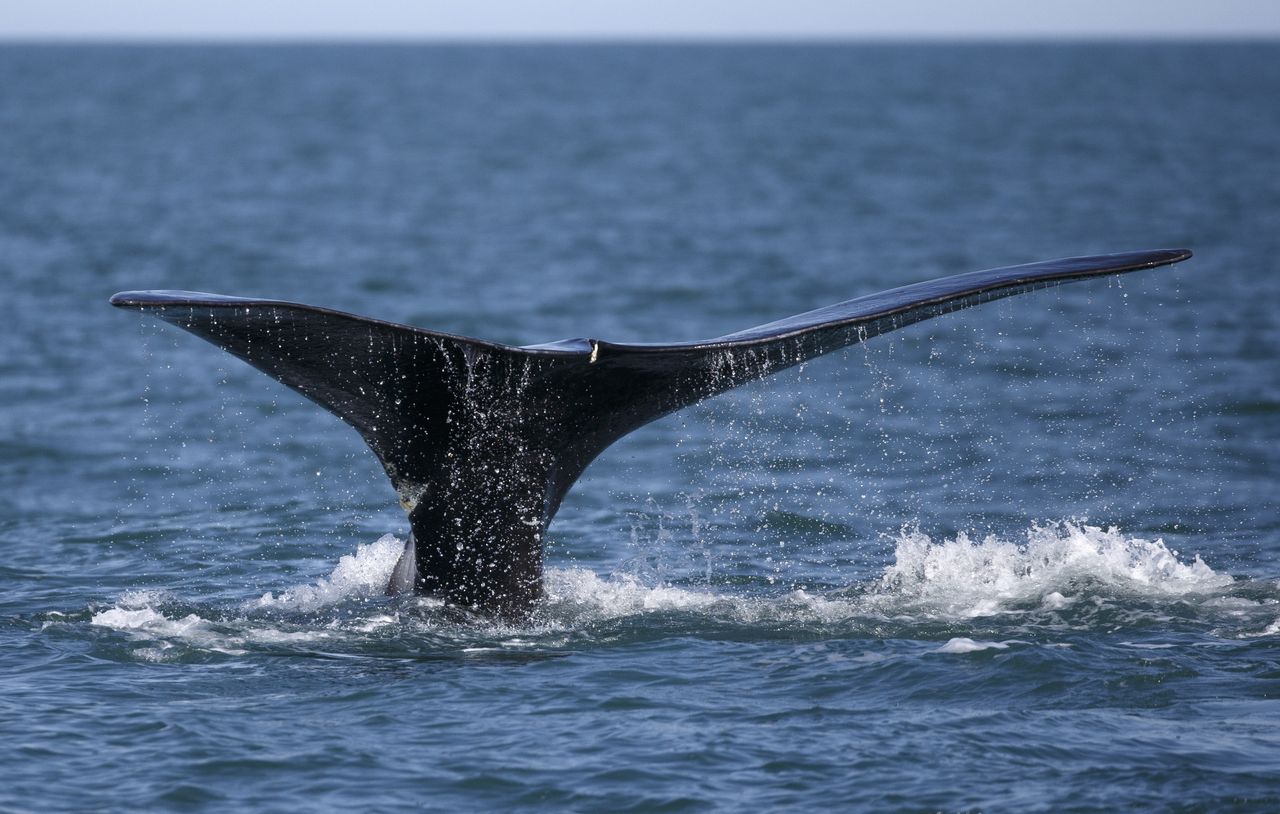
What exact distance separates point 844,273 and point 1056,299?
20.5 ft

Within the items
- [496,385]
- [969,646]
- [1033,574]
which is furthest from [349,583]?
[1033,574]

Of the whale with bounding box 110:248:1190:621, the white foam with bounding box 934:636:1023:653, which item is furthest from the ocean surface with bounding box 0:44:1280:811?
the whale with bounding box 110:248:1190:621

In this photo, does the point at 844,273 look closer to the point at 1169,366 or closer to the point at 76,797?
the point at 1169,366

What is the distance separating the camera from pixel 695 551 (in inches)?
411

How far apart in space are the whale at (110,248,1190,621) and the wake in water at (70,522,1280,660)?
319 mm

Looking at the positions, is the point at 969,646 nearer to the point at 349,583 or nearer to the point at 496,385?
the point at 496,385

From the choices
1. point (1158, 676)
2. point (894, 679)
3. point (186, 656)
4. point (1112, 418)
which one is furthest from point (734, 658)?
point (1112, 418)

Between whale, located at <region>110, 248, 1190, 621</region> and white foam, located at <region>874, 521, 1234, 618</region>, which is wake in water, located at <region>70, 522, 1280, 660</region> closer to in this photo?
white foam, located at <region>874, 521, 1234, 618</region>

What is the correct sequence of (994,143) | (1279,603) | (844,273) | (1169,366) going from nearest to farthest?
(1279,603)
(1169,366)
(844,273)
(994,143)

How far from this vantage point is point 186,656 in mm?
7859

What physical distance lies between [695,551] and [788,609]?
1.89 metres

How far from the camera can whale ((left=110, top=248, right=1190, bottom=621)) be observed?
671cm

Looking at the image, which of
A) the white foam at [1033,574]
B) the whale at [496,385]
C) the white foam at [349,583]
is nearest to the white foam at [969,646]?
the white foam at [1033,574]

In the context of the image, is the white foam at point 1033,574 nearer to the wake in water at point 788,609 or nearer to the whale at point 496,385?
the wake in water at point 788,609
